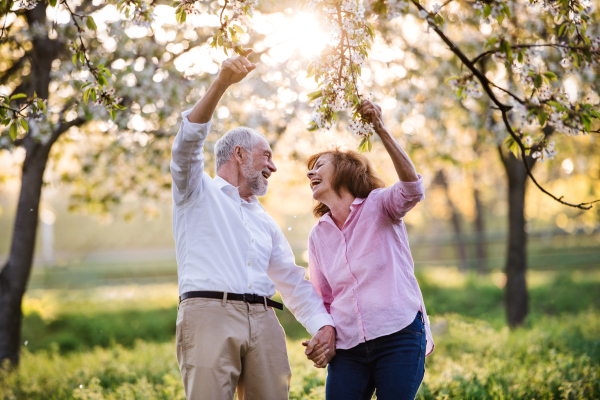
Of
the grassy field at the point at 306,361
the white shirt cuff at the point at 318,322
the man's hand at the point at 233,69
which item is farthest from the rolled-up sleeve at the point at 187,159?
the grassy field at the point at 306,361

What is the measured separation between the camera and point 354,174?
9.60ft

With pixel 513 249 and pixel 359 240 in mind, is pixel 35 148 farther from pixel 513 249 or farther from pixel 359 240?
pixel 513 249

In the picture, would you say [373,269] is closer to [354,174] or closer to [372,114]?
[354,174]

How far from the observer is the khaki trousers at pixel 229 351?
99.7 inches

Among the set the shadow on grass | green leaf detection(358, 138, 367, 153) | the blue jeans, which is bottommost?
the shadow on grass

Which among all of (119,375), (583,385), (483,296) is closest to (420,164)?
(483,296)

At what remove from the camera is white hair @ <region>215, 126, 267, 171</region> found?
302cm

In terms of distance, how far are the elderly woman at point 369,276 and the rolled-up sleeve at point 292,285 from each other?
111 mm

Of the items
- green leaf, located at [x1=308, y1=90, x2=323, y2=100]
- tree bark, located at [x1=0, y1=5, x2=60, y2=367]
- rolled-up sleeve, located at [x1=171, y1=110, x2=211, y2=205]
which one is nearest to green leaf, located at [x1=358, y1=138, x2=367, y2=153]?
green leaf, located at [x1=308, y1=90, x2=323, y2=100]

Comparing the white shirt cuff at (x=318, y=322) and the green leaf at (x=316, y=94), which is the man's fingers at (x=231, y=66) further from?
the white shirt cuff at (x=318, y=322)

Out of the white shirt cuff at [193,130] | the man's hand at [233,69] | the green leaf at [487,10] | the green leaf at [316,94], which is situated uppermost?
the green leaf at [487,10]

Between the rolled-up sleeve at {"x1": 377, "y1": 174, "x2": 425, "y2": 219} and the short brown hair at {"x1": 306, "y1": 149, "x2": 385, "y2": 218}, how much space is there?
16 cm

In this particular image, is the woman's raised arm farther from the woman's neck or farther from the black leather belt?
the black leather belt

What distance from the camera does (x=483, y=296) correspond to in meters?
12.5
